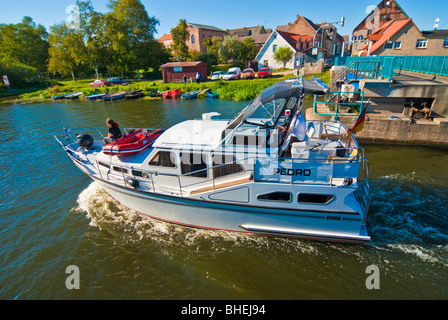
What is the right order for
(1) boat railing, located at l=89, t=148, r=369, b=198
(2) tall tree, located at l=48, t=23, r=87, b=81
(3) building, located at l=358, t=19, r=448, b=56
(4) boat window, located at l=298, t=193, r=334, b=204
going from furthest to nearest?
(2) tall tree, located at l=48, t=23, r=87, b=81 < (3) building, located at l=358, t=19, r=448, b=56 < (4) boat window, located at l=298, t=193, r=334, b=204 < (1) boat railing, located at l=89, t=148, r=369, b=198

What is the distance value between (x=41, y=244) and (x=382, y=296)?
1021 centimetres

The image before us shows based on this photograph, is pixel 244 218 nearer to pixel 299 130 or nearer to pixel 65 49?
pixel 299 130

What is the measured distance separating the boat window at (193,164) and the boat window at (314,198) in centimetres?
297

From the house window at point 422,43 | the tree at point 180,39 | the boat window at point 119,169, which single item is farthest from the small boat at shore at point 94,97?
the house window at point 422,43

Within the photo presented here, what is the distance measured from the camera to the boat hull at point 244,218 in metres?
6.95

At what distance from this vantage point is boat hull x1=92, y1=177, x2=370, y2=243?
6.95 meters

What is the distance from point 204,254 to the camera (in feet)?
24.4

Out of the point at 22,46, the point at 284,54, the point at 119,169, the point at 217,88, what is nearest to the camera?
the point at 119,169

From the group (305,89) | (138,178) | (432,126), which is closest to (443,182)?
(432,126)

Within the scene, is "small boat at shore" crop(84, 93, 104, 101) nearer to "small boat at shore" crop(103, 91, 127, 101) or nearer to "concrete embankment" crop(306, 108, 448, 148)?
"small boat at shore" crop(103, 91, 127, 101)

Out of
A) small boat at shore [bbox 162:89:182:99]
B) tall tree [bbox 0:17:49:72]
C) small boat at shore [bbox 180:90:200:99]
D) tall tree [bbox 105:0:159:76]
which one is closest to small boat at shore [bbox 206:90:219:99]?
small boat at shore [bbox 180:90:200:99]

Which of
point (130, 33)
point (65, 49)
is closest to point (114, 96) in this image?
point (130, 33)

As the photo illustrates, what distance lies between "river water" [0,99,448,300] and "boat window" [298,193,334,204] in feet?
5.09

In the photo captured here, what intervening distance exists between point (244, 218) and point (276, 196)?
1241 millimetres
